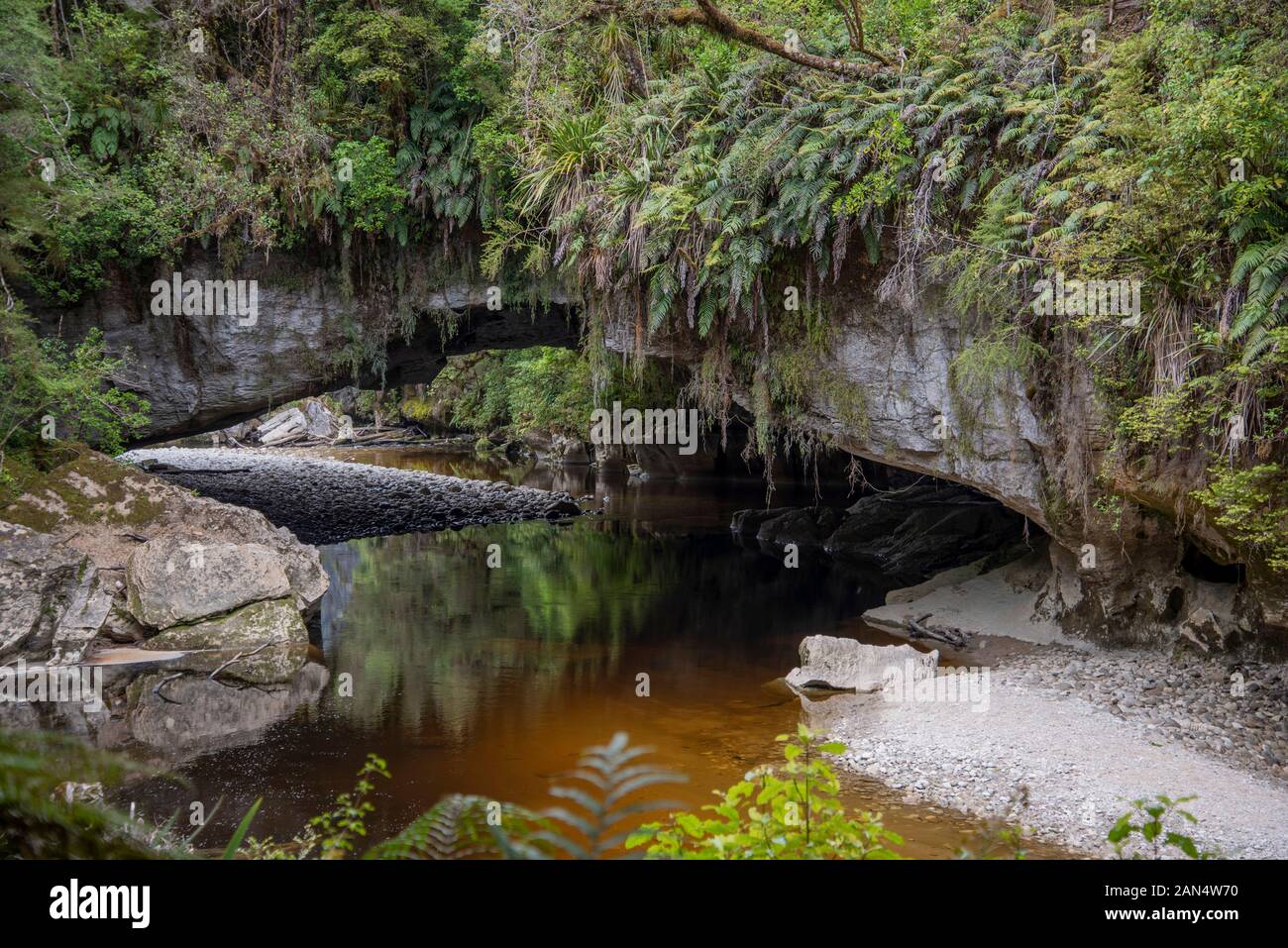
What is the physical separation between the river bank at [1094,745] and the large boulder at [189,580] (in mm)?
8708

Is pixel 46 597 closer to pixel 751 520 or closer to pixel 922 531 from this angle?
pixel 922 531

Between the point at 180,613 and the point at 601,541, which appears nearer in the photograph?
the point at 180,613

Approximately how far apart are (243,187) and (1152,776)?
1753 cm

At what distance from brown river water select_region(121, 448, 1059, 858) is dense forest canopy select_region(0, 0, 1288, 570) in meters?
4.15

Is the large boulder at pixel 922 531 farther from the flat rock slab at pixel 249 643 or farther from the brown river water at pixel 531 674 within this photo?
the flat rock slab at pixel 249 643

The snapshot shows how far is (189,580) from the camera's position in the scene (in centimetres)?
1338

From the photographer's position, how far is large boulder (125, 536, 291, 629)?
13188 mm

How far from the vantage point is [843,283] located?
13.8m

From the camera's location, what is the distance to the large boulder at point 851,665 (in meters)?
11.9

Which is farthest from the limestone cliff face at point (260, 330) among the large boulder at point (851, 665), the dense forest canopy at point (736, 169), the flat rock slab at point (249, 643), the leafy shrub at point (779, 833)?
the leafy shrub at point (779, 833)
